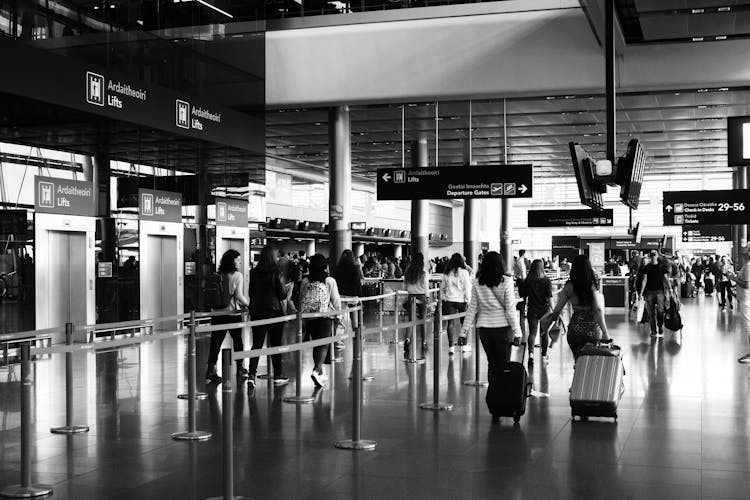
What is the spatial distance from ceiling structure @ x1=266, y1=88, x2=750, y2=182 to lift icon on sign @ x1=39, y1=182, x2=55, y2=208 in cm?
818

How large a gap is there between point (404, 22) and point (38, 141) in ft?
27.4

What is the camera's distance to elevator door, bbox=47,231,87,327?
16.8 metres

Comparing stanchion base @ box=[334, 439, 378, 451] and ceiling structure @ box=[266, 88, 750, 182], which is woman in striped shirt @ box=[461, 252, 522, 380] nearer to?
stanchion base @ box=[334, 439, 378, 451]

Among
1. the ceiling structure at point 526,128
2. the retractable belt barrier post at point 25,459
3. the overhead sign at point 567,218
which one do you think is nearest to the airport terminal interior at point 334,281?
the retractable belt barrier post at point 25,459

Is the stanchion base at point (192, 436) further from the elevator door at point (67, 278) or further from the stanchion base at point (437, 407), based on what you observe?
the elevator door at point (67, 278)

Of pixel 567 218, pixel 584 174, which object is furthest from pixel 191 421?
pixel 567 218

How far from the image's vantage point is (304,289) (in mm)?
12250

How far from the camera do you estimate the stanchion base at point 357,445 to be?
304 inches

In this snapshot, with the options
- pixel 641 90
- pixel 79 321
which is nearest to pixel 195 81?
pixel 79 321

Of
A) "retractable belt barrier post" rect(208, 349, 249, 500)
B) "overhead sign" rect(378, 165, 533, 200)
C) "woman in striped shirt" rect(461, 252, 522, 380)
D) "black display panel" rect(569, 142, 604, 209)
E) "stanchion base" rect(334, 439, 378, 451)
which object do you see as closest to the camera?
"retractable belt barrier post" rect(208, 349, 249, 500)

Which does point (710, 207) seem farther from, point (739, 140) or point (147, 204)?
point (147, 204)

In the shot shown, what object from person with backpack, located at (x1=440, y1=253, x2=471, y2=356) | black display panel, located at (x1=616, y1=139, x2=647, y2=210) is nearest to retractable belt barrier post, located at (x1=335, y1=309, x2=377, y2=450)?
black display panel, located at (x1=616, y1=139, x2=647, y2=210)

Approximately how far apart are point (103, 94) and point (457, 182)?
10.1 metres

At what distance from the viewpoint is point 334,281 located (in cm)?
1255
